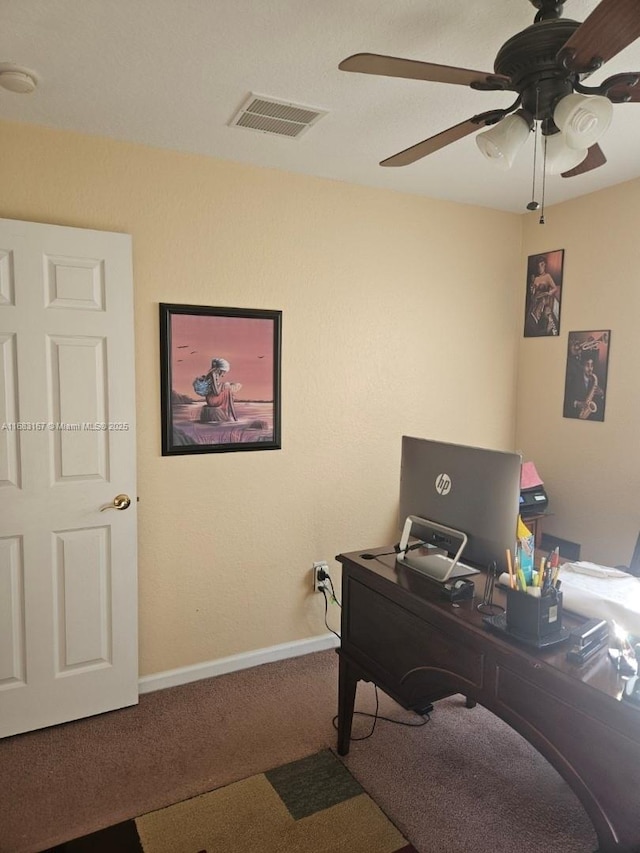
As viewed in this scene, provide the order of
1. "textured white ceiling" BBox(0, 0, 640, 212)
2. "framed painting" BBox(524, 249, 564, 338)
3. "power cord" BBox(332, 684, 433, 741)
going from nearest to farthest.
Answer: "textured white ceiling" BBox(0, 0, 640, 212), "power cord" BBox(332, 684, 433, 741), "framed painting" BBox(524, 249, 564, 338)

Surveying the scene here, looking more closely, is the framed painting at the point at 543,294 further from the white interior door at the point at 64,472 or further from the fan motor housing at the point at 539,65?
the white interior door at the point at 64,472

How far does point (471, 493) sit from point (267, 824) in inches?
53.9

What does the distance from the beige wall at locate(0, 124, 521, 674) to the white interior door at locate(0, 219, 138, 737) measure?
0.15 meters

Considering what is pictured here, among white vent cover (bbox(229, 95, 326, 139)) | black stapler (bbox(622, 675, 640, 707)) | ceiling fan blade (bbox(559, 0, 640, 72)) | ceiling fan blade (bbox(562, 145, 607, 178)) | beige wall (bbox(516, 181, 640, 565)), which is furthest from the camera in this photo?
beige wall (bbox(516, 181, 640, 565))

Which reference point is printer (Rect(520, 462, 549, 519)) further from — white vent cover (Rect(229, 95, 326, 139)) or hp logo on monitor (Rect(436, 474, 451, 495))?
white vent cover (Rect(229, 95, 326, 139))

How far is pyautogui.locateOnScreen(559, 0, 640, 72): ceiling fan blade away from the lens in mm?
1130

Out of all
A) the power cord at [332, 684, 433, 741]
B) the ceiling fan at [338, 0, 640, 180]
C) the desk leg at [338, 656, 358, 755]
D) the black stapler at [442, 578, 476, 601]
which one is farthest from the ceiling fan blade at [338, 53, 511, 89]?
the power cord at [332, 684, 433, 741]

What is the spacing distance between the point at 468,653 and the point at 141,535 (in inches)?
66.5

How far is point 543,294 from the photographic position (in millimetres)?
3664

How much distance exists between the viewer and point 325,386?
127 inches

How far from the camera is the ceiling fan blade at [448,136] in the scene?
5.18ft

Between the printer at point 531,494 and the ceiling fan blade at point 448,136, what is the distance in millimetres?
2122

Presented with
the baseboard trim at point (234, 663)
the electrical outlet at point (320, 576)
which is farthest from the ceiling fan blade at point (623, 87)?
the baseboard trim at point (234, 663)

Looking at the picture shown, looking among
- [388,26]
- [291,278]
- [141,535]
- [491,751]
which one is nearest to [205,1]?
[388,26]
